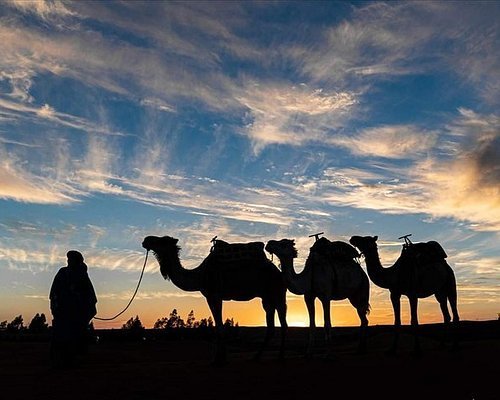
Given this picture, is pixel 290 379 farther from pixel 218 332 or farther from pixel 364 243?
pixel 364 243

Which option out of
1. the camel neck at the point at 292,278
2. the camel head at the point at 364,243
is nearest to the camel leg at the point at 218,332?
the camel neck at the point at 292,278

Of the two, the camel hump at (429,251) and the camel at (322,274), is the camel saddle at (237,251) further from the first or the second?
the camel hump at (429,251)

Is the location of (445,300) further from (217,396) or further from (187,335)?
(187,335)

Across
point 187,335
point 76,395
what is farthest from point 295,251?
point 187,335

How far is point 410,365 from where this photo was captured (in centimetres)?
1338

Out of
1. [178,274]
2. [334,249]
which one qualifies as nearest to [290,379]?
[178,274]

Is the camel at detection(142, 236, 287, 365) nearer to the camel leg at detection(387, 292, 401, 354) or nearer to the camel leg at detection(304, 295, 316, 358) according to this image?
the camel leg at detection(304, 295, 316, 358)

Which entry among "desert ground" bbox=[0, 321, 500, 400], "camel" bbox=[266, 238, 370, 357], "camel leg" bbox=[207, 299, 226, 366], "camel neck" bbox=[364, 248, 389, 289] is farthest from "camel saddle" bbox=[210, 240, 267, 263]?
"camel neck" bbox=[364, 248, 389, 289]

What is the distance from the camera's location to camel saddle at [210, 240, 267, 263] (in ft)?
50.0

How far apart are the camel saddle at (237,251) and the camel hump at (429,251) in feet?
16.6

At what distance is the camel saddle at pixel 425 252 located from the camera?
16.9 metres

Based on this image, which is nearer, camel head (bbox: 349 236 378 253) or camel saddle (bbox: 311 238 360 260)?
camel saddle (bbox: 311 238 360 260)

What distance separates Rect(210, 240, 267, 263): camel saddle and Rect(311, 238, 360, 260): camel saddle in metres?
1.78

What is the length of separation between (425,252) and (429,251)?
0.17 metres
